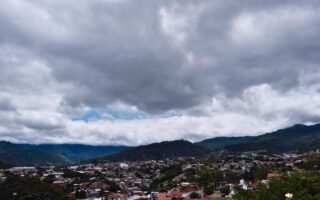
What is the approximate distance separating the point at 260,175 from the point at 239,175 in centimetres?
1073

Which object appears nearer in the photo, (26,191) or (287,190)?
(287,190)

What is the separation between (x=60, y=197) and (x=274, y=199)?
167ft

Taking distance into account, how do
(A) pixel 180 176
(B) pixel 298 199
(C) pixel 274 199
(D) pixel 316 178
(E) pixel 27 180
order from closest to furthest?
(B) pixel 298 199
(C) pixel 274 199
(D) pixel 316 178
(E) pixel 27 180
(A) pixel 180 176

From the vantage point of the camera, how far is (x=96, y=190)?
99.3m

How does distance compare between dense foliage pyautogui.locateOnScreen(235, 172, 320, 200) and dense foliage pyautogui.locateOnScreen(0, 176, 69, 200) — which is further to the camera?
dense foliage pyautogui.locateOnScreen(0, 176, 69, 200)

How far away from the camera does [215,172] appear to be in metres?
113

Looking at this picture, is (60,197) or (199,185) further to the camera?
(199,185)

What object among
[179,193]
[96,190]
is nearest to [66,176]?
[96,190]

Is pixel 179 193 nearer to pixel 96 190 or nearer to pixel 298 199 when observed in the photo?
pixel 96 190

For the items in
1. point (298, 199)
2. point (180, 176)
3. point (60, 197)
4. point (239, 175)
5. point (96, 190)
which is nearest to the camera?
point (298, 199)

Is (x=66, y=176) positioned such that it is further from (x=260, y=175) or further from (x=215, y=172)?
(x=260, y=175)

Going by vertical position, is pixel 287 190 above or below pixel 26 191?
below

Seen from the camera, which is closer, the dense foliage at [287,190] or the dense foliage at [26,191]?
the dense foliage at [287,190]

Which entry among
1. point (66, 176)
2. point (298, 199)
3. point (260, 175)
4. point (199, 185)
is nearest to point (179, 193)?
point (199, 185)
